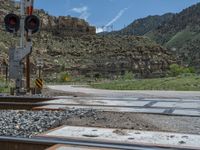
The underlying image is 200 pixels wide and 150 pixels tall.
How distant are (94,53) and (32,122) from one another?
8686 cm

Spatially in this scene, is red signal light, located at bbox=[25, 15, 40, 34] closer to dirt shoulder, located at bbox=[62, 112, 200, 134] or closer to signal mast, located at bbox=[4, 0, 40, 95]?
signal mast, located at bbox=[4, 0, 40, 95]

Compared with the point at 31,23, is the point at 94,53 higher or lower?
higher

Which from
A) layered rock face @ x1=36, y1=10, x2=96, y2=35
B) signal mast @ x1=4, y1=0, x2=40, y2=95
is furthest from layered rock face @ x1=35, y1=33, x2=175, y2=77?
signal mast @ x1=4, y1=0, x2=40, y2=95

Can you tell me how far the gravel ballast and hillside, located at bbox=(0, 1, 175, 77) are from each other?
220ft

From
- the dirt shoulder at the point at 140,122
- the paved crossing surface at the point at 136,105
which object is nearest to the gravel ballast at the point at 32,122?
the dirt shoulder at the point at 140,122

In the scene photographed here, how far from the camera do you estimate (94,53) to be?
96.4 meters

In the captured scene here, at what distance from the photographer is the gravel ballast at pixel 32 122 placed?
8745 millimetres

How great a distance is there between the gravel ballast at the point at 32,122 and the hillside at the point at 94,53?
2641 inches

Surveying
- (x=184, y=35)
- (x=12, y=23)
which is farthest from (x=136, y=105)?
(x=184, y=35)

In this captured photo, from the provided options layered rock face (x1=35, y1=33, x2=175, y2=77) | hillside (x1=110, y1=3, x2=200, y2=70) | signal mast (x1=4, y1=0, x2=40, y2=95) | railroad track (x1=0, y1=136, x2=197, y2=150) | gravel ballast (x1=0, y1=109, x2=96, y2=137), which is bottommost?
railroad track (x1=0, y1=136, x2=197, y2=150)

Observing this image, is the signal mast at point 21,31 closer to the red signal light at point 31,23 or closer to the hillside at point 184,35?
the red signal light at point 31,23

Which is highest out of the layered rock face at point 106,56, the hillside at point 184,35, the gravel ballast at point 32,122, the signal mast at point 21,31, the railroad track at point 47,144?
the hillside at point 184,35

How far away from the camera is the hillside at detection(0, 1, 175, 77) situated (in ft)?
292

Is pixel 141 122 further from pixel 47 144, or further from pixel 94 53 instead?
pixel 94 53
